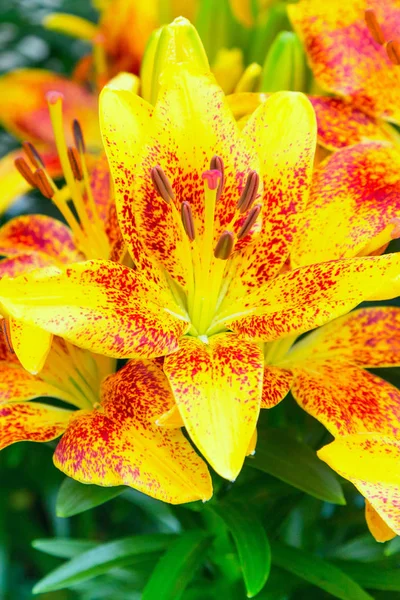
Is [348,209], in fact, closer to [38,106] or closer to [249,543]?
[249,543]

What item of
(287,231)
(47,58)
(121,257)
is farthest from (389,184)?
(47,58)

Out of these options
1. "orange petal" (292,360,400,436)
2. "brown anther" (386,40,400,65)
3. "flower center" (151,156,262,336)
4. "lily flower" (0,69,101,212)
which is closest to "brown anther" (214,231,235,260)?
"flower center" (151,156,262,336)

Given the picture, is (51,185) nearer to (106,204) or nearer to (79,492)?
(106,204)

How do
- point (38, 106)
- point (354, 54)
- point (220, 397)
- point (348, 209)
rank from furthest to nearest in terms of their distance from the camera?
point (38, 106)
point (354, 54)
point (348, 209)
point (220, 397)

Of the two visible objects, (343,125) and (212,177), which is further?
(343,125)

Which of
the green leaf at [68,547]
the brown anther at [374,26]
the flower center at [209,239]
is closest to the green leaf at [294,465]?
the flower center at [209,239]

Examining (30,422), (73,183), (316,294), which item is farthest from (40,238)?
(316,294)

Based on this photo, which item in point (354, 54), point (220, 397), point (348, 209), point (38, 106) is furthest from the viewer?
point (38, 106)

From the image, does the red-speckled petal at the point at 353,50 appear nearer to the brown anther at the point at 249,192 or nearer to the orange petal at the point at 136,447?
the brown anther at the point at 249,192
